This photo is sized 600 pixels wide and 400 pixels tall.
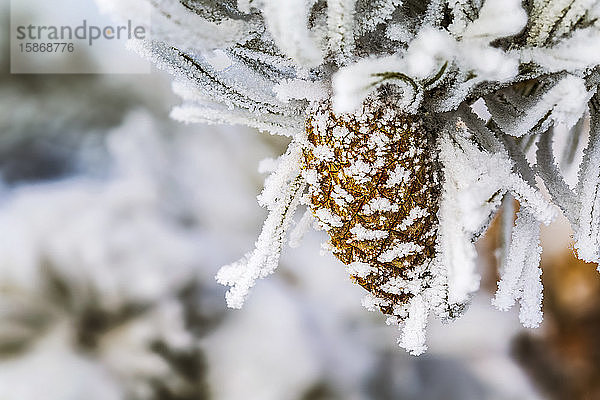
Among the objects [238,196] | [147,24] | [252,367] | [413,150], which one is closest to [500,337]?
[252,367]

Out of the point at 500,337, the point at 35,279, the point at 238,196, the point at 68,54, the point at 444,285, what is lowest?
the point at 444,285

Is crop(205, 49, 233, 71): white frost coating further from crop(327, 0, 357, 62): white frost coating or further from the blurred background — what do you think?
the blurred background

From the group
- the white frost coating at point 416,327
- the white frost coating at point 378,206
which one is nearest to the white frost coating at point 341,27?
the white frost coating at point 378,206

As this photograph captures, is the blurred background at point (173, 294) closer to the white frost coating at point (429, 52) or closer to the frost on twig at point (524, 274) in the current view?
the frost on twig at point (524, 274)

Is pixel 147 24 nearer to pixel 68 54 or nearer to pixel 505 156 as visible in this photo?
pixel 505 156

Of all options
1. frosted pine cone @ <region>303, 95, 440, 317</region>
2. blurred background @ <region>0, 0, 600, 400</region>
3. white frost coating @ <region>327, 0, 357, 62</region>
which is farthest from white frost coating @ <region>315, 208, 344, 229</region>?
blurred background @ <region>0, 0, 600, 400</region>

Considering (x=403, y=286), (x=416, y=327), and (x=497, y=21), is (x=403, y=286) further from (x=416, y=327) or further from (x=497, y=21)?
(x=497, y=21)
